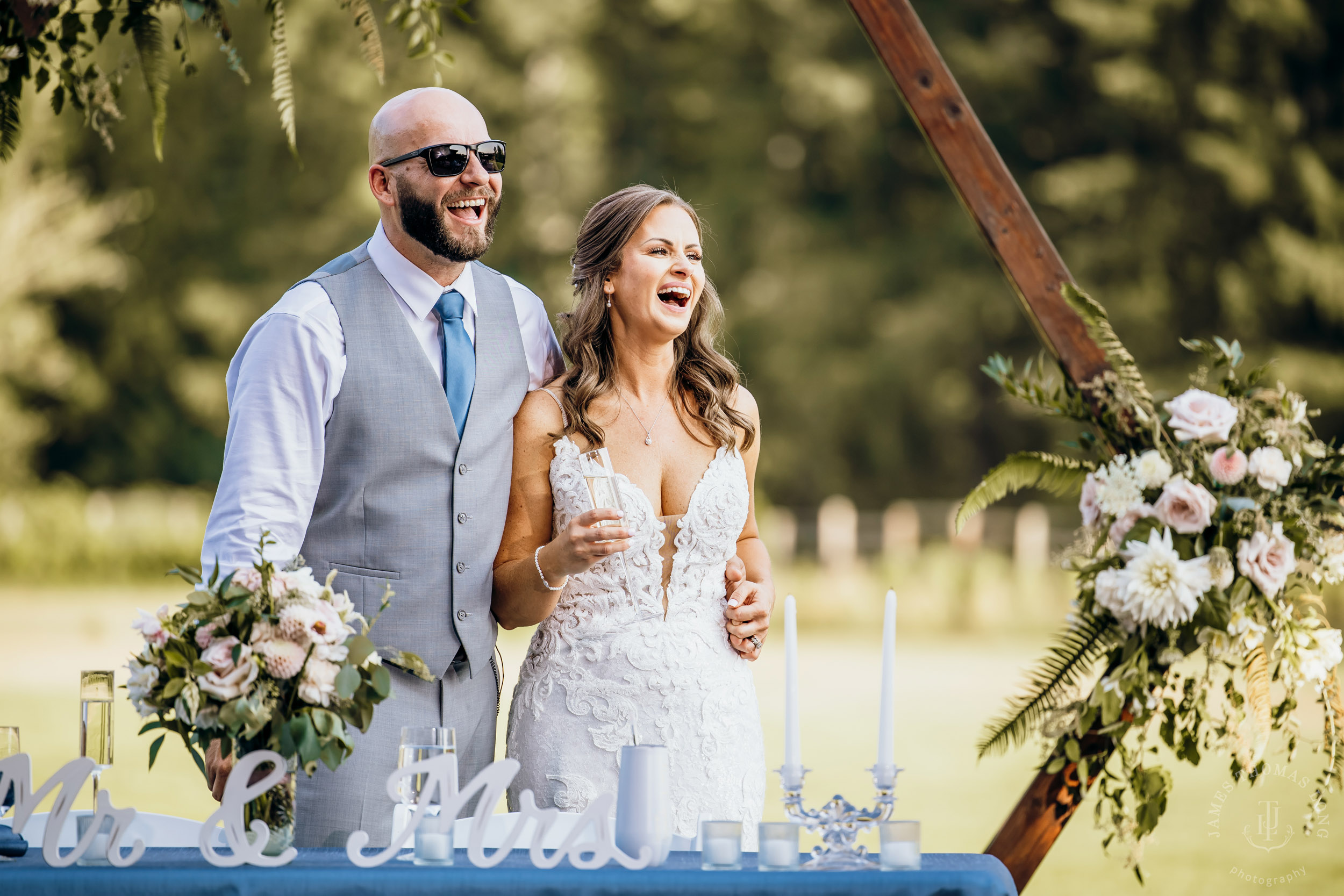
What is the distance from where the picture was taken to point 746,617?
10.4 ft

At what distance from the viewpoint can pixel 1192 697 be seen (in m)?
3.01

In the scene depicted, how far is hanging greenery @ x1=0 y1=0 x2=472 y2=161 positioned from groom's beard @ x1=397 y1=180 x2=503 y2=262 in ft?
1.09

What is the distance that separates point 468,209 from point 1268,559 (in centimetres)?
191

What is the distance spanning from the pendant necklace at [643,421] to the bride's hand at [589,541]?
1.64ft

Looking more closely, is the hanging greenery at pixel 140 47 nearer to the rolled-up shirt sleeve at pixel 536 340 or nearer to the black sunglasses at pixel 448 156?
the black sunglasses at pixel 448 156

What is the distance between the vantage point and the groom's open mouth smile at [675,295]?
3.15 metres

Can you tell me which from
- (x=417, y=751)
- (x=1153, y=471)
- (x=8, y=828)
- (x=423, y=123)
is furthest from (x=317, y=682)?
(x=1153, y=471)

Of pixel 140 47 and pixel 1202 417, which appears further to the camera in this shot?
pixel 1202 417

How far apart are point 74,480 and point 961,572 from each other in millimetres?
14222

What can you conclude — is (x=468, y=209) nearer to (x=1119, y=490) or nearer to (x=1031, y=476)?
(x=1031, y=476)

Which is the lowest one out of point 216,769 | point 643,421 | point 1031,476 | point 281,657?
point 216,769

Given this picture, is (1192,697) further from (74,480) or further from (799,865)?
(74,480)

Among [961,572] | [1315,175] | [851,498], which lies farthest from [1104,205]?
[961,572]

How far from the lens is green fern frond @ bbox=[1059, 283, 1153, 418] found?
10.0ft
